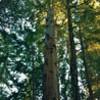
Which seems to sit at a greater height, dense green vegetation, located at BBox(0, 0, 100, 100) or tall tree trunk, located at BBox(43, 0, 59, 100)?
dense green vegetation, located at BBox(0, 0, 100, 100)

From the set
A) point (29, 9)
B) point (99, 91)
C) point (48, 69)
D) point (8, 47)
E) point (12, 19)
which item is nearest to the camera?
point (48, 69)

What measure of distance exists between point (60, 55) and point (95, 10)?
48.7 ft

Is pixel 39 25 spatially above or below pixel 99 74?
below

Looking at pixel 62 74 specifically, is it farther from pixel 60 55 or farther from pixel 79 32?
pixel 79 32

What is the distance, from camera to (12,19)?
17.7 metres

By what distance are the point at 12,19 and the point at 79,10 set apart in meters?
3.72

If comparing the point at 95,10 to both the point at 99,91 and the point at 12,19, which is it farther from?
the point at 99,91

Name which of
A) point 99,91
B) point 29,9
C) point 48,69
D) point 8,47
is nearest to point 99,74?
point 99,91

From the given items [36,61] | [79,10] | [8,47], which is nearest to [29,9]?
[79,10]

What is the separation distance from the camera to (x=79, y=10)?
17328mm

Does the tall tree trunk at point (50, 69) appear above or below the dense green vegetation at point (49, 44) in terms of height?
below

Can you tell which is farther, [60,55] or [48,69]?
[60,55]

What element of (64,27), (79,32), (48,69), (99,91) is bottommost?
(48,69)

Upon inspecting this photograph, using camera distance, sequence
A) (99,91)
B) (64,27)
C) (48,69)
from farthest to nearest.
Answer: (99,91), (64,27), (48,69)
